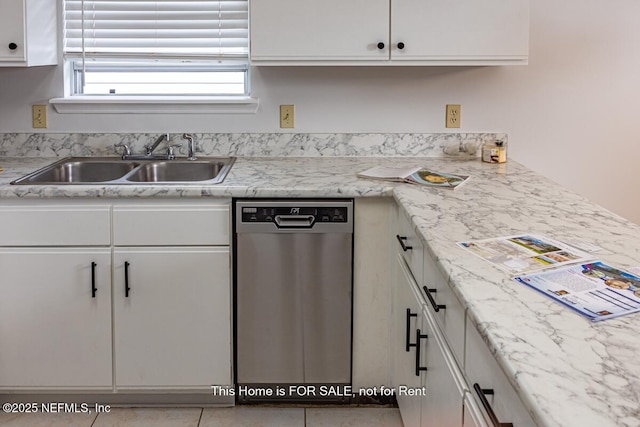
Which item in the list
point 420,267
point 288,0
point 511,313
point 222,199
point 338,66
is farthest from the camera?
point 338,66

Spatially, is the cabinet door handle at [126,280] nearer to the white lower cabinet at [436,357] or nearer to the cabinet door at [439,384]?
the white lower cabinet at [436,357]

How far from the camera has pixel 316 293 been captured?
2.72 metres

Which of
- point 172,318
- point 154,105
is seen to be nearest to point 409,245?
point 172,318

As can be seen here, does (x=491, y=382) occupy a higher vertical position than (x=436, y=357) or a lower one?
higher

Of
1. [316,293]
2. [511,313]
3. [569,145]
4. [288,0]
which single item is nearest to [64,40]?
[288,0]

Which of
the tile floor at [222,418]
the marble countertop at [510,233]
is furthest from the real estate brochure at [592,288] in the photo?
the tile floor at [222,418]

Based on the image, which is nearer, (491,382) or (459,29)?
(491,382)

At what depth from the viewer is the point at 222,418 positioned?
2.75 m

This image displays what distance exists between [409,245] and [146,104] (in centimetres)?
158

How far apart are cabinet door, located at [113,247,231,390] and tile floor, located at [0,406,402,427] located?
0.11 metres

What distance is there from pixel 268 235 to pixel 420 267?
0.75m

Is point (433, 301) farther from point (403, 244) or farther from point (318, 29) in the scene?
point (318, 29)

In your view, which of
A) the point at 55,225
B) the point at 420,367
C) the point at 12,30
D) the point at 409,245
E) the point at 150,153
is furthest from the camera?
the point at 150,153

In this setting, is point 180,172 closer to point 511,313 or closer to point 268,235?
point 268,235
